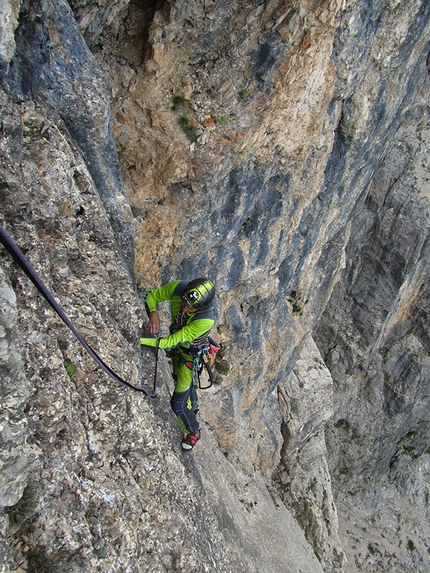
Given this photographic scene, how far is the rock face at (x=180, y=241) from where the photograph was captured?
529cm

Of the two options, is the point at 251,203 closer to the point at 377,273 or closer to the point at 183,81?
the point at 183,81

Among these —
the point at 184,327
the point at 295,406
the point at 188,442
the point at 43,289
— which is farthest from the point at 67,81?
the point at 295,406

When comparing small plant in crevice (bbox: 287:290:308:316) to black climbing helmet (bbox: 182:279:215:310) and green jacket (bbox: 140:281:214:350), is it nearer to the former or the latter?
green jacket (bbox: 140:281:214:350)

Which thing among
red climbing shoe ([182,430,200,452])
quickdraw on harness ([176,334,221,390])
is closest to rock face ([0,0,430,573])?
red climbing shoe ([182,430,200,452])

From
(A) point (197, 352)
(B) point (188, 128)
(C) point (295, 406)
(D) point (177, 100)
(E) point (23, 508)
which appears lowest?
(C) point (295, 406)

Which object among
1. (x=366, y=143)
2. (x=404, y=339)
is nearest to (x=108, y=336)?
(x=366, y=143)

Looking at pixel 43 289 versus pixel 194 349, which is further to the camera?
pixel 194 349

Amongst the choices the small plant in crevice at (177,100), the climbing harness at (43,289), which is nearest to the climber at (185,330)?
the climbing harness at (43,289)

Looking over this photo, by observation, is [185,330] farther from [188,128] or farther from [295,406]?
[295,406]

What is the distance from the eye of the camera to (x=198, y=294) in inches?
335

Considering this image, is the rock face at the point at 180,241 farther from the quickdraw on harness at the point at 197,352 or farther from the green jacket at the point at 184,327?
the quickdraw on harness at the point at 197,352

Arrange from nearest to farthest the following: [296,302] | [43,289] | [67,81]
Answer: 1. [43,289]
2. [67,81]
3. [296,302]

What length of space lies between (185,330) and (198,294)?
741 mm

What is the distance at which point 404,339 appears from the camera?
35344 millimetres
